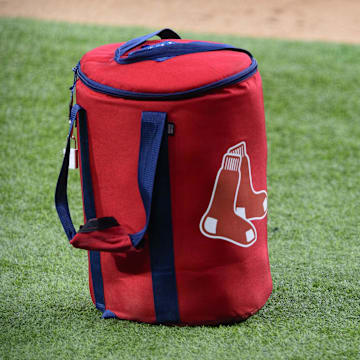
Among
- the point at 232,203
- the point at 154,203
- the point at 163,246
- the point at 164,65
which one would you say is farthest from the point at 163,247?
the point at 164,65

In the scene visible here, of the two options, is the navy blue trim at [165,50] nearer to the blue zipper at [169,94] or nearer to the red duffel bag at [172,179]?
the red duffel bag at [172,179]

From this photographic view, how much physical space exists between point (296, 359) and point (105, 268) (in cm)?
67

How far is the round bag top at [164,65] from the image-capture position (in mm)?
1700

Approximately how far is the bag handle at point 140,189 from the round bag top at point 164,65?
0.33ft

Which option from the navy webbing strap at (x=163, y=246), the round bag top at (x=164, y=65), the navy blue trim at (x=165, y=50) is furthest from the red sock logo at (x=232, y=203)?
the navy blue trim at (x=165, y=50)

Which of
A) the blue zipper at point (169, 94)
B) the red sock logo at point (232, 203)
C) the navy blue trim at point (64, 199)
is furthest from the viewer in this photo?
the navy blue trim at point (64, 199)

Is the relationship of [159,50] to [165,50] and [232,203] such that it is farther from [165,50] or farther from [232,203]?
[232,203]

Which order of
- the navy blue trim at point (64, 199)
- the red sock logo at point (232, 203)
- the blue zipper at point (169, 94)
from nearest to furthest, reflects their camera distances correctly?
the blue zipper at point (169, 94), the red sock logo at point (232, 203), the navy blue trim at point (64, 199)

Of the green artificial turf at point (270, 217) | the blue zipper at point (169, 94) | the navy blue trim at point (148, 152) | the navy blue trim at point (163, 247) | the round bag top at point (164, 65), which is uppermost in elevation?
the round bag top at point (164, 65)

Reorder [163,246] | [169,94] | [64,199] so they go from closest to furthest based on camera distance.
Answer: [169,94], [163,246], [64,199]

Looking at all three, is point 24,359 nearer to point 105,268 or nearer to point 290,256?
point 105,268

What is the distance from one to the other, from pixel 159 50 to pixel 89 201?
0.53m

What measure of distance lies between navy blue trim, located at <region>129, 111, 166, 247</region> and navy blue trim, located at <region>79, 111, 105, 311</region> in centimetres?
21

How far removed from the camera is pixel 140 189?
1.75 meters
